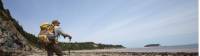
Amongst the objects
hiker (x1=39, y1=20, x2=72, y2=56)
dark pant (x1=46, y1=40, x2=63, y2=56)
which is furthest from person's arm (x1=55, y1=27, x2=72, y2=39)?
dark pant (x1=46, y1=40, x2=63, y2=56)

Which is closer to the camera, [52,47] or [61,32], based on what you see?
[61,32]

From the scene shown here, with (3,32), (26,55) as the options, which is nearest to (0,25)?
(3,32)

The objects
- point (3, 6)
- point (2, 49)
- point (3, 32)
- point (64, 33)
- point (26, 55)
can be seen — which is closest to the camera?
point (64, 33)

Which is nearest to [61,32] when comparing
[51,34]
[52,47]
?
[51,34]

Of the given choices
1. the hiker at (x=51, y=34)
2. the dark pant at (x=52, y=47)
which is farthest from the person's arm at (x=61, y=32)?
the dark pant at (x=52, y=47)

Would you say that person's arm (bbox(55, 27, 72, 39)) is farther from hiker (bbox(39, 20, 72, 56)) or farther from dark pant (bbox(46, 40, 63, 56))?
dark pant (bbox(46, 40, 63, 56))

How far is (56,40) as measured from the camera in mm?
12953

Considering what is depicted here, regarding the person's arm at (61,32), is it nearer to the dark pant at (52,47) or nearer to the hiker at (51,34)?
the hiker at (51,34)

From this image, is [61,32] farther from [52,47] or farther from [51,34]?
[52,47]

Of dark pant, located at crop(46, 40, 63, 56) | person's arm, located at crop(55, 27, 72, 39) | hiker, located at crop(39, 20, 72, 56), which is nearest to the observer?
person's arm, located at crop(55, 27, 72, 39)

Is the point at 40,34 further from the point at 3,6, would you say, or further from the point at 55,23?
the point at 3,6

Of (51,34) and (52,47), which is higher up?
(51,34)

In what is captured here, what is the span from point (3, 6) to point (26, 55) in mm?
13266

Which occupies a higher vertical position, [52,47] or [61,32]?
[61,32]
